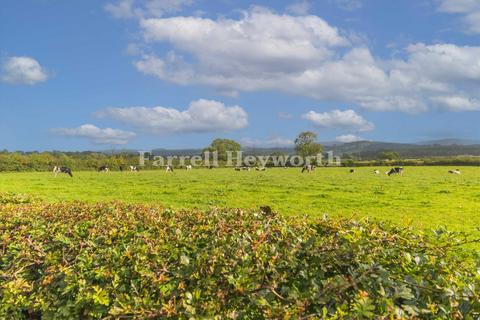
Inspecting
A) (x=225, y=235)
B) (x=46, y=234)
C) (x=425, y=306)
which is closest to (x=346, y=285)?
(x=425, y=306)

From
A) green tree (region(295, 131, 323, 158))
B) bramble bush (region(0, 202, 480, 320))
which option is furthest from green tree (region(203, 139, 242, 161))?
bramble bush (region(0, 202, 480, 320))

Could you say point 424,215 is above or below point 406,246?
below

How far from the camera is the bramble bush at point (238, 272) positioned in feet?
9.12

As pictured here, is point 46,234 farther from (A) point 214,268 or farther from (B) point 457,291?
(B) point 457,291

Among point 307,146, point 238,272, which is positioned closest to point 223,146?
point 307,146

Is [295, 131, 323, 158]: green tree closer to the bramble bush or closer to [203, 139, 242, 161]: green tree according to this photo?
[203, 139, 242, 161]: green tree

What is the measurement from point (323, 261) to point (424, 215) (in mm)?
11230

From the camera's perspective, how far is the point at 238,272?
10.1 feet

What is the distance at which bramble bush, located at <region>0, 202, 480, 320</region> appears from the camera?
2.78 m

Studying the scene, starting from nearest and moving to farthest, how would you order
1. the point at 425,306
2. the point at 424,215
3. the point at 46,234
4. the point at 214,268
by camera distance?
1. the point at 425,306
2. the point at 214,268
3. the point at 46,234
4. the point at 424,215

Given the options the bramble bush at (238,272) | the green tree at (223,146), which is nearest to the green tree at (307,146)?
the green tree at (223,146)

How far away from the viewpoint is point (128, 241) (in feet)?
13.6

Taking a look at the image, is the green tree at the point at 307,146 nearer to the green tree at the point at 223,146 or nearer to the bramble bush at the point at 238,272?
the green tree at the point at 223,146

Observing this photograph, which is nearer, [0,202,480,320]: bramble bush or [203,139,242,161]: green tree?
[0,202,480,320]: bramble bush
